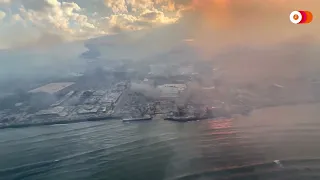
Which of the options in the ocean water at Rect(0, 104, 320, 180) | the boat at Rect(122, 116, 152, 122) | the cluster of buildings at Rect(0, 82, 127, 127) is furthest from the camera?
the boat at Rect(122, 116, 152, 122)

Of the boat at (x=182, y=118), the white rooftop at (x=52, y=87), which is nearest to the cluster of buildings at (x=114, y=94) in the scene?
the white rooftop at (x=52, y=87)

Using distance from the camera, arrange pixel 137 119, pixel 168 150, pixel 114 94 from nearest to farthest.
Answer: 1. pixel 168 150
2. pixel 114 94
3. pixel 137 119

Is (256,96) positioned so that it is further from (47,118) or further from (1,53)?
(1,53)

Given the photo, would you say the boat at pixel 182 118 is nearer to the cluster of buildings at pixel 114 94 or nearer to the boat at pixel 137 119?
the cluster of buildings at pixel 114 94

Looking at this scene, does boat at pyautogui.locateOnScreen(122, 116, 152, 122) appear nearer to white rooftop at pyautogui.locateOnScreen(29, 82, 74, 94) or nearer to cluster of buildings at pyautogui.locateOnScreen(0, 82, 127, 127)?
cluster of buildings at pyautogui.locateOnScreen(0, 82, 127, 127)

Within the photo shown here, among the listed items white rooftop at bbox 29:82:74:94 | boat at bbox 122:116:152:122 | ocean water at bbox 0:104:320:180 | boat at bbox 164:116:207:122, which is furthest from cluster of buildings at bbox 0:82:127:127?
boat at bbox 164:116:207:122

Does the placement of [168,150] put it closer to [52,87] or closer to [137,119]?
[137,119]

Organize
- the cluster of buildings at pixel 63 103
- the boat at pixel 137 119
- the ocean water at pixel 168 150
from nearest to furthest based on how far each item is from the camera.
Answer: the ocean water at pixel 168 150, the cluster of buildings at pixel 63 103, the boat at pixel 137 119

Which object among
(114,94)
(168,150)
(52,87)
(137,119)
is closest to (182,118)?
(168,150)

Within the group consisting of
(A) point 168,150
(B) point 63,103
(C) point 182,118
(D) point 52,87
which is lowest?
(A) point 168,150
